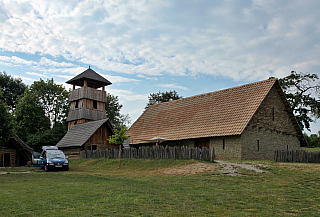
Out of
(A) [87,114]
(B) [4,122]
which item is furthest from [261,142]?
(A) [87,114]

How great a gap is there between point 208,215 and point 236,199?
2.46 m

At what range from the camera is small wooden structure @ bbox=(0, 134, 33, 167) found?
105 ft

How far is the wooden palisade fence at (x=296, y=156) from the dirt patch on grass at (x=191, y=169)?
677 centimetres

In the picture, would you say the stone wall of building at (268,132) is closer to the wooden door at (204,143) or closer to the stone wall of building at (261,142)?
the stone wall of building at (261,142)

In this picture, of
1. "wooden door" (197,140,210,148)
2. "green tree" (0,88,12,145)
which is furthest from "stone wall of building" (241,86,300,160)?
"green tree" (0,88,12,145)

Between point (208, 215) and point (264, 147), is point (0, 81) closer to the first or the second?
point (264, 147)

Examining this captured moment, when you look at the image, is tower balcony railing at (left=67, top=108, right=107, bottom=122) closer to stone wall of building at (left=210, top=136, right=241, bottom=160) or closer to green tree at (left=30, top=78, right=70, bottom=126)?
green tree at (left=30, top=78, right=70, bottom=126)

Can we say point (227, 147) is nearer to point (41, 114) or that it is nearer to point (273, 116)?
point (273, 116)

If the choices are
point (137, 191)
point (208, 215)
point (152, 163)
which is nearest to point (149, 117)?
point (152, 163)

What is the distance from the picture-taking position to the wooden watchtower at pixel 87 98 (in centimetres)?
4200

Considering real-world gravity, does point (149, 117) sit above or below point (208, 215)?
above

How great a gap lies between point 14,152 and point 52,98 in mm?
20405

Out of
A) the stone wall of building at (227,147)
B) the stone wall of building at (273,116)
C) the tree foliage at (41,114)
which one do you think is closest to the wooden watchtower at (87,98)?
the tree foliage at (41,114)

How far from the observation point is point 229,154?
86.9ft
